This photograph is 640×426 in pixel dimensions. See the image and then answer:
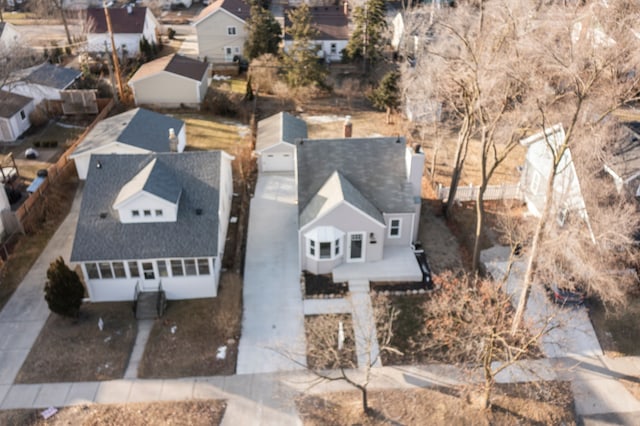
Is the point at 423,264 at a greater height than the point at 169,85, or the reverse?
the point at 169,85

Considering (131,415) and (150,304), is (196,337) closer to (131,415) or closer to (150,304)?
(150,304)

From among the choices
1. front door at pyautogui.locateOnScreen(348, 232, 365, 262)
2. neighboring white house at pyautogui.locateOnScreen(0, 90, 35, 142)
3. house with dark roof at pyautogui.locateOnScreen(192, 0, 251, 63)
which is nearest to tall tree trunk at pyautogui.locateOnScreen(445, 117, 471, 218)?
front door at pyautogui.locateOnScreen(348, 232, 365, 262)

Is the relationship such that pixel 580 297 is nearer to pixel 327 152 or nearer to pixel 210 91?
pixel 327 152

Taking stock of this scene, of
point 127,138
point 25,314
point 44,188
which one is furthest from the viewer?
point 127,138

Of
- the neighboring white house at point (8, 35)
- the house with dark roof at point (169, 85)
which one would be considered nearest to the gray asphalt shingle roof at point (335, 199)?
the house with dark roof at point (169, 85)

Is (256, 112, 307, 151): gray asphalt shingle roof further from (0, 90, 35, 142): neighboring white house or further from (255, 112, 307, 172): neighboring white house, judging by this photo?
(0, 90, 35, 142): neighboring white house

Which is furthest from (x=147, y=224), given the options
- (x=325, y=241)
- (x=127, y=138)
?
(x=127, y=138)
